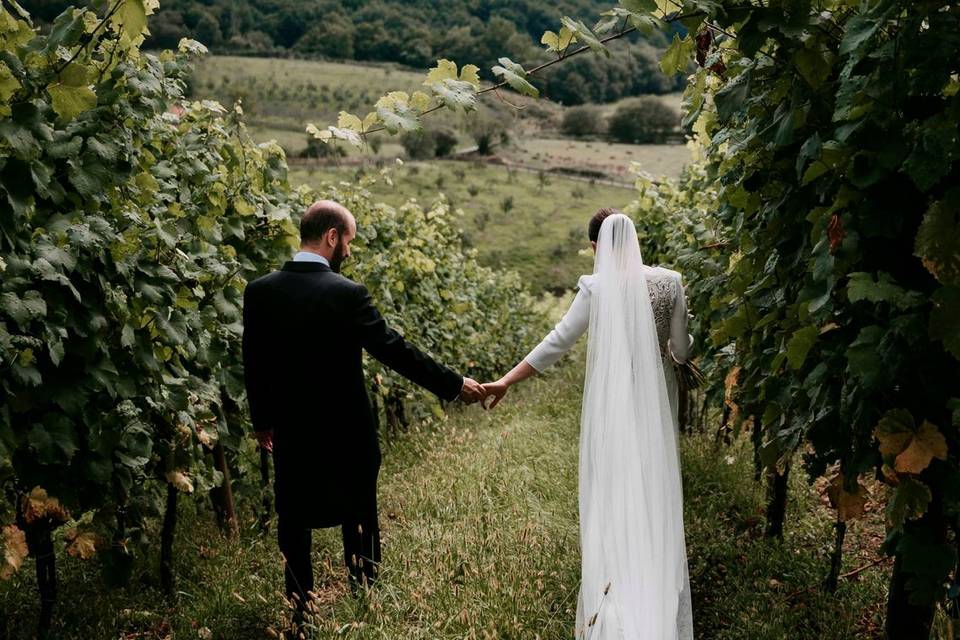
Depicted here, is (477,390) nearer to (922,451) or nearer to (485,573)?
(485,573)

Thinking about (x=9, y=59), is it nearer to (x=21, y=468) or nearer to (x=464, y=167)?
(x=21, y=468)

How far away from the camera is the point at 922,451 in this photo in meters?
2.37

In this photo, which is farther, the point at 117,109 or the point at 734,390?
the point at 734,390

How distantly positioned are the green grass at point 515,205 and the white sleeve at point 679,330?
32.2 metres

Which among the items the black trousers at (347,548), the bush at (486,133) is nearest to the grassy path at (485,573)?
the black trousers at (347,548)

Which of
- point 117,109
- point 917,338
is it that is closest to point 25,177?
point 117,109

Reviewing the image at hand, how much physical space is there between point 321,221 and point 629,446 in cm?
196

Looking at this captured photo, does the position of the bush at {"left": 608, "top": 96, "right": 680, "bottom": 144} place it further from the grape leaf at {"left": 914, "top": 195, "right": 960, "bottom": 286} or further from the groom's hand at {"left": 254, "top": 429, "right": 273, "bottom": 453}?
the grape leaf at {"left": 914, "top": 195, "right": 960, "bottom": 286}

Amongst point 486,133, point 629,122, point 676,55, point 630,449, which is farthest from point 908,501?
point 629,122

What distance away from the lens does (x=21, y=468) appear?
3.69 meters

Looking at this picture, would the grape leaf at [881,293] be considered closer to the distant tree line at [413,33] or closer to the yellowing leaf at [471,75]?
the yellowing leaf at [471,75]

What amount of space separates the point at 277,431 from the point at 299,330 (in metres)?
0.54

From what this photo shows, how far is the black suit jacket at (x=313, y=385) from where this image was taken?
12.5 feet

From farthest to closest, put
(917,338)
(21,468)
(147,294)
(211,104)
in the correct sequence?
(211,104)
(147,294)
(21,468)
(917,338)
